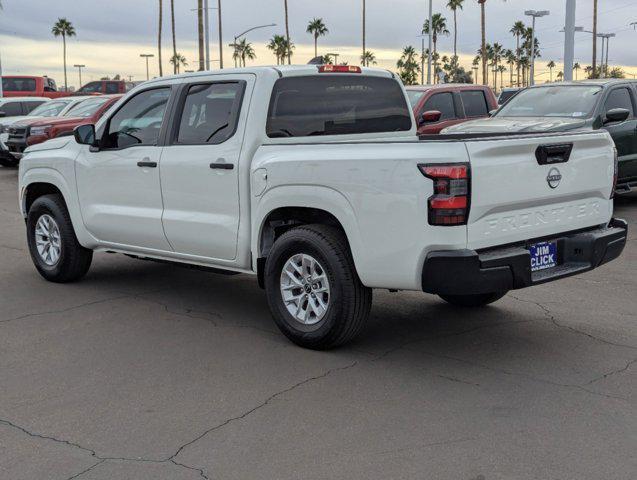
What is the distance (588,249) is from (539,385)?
3.42 ft

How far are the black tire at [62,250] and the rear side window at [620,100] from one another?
26.1 ft

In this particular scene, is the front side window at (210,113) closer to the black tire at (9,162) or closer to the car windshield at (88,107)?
the car windshield at (88,107)

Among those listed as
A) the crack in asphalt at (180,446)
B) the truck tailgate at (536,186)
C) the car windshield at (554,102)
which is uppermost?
the car windshield at (554,102)

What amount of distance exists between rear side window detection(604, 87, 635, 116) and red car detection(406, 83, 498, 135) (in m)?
2.78

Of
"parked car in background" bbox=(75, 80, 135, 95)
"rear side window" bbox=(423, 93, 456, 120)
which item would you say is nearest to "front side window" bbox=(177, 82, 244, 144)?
"rear side window" bbox=(423, 93, 456, 120)

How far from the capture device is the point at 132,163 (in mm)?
6703

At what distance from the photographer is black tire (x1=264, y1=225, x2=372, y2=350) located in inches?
204

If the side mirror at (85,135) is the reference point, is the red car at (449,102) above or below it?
above

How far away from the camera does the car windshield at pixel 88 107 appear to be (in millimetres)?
19031

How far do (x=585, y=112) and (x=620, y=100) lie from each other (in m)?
1.12

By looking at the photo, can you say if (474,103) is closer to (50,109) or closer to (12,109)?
(50,109)

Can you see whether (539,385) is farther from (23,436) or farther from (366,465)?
(23,436)

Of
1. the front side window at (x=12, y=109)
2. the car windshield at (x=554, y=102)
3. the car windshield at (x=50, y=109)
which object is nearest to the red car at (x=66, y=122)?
the car windshield at (x=50, y=109)

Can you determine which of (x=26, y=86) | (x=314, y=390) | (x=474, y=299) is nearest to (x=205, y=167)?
(x=314, y=390)
